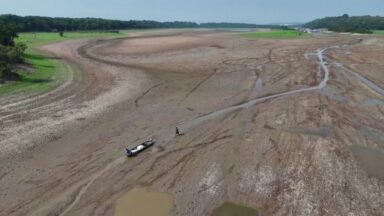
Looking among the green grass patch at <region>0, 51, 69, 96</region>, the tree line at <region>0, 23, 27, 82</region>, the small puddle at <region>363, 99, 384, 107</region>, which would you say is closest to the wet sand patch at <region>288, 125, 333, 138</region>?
the small puddle at <region>363, 99, 384, 107</region>

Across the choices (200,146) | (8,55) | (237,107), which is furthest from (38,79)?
(200,146)

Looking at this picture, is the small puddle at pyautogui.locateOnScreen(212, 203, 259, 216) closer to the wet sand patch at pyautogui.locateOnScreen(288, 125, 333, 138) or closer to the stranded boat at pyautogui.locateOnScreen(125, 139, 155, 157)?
the stranded boat at pyautogui.locateOnScreen(125, 139, 155, 157)

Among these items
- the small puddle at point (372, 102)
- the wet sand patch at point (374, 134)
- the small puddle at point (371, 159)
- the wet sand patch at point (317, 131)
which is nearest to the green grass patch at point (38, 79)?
the wet sand patch at point (317, 131)

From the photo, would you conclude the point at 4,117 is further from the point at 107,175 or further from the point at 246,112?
the point at 246,112

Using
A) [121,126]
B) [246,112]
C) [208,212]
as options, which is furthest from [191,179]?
[246,112]

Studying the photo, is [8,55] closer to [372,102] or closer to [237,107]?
[237,107]

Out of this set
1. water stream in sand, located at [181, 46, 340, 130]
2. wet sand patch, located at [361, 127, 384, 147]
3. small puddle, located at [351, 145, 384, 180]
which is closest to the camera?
small puddle, located at [351, 145, 384, 180]

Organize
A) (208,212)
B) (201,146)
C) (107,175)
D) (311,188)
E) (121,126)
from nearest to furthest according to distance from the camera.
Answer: (208,212) → (311,188) → (107,175) → (201,146) → (121,126)
